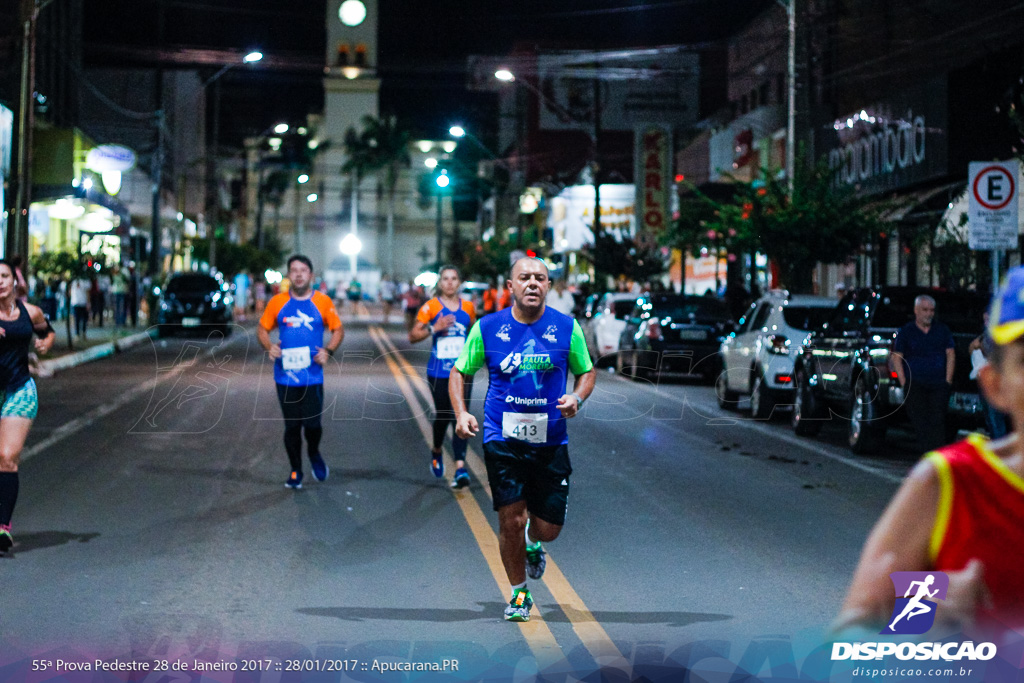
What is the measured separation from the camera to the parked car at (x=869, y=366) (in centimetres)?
1421

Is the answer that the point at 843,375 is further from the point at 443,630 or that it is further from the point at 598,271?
the point at 598,271

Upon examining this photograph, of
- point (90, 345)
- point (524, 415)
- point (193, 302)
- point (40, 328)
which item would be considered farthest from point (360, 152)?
point (524, 415)

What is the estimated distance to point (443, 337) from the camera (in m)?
12.3

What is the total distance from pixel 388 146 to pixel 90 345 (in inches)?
3177

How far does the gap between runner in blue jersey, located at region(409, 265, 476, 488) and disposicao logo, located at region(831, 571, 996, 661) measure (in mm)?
9352

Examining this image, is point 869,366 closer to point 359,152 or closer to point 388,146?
point 388,146

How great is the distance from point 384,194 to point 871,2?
85.7 metres

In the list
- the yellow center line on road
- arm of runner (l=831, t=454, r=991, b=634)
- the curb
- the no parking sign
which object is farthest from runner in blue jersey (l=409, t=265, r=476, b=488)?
the curb

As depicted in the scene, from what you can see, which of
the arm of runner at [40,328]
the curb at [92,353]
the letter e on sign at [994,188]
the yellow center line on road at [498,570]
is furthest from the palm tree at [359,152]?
the arm of runner at [40,328]

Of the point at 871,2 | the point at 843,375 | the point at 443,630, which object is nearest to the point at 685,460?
the point at 843,375

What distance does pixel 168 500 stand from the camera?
11.2 m

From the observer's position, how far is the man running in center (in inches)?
275

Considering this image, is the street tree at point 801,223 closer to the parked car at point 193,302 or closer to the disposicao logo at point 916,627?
the parked car at point 193,302

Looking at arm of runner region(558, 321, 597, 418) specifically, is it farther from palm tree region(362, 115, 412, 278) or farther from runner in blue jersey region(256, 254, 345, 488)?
palm tree region(362, 115, 412, 278)
